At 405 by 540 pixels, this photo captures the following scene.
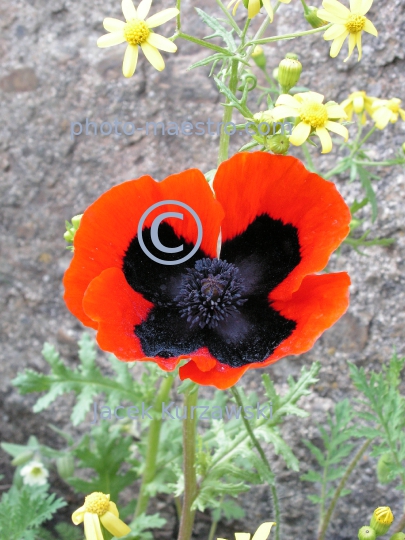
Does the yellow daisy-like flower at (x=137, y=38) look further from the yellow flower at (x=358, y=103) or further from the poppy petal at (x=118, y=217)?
the yellow flower at (x=358, y=103)

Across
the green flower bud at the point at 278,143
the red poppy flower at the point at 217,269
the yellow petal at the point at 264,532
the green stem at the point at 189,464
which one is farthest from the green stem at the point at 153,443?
the green flower bud at the point at 278,143

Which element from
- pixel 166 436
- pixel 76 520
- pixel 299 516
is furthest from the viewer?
pixel 299 516

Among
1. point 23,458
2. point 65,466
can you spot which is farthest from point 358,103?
point 23,458

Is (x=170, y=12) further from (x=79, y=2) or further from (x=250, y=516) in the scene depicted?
(x=250, y=516)

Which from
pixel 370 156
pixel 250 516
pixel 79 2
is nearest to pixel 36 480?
pixel 250 516

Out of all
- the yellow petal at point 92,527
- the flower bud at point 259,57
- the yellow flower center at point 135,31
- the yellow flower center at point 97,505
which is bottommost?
the yellow petal at point 92,527

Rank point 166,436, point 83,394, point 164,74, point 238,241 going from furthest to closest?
point 164,74
point 166,436
point 83,394
point 238,241

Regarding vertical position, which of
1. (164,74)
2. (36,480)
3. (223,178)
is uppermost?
(164,74)

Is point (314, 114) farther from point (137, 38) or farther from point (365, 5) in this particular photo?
point (137, 38)
